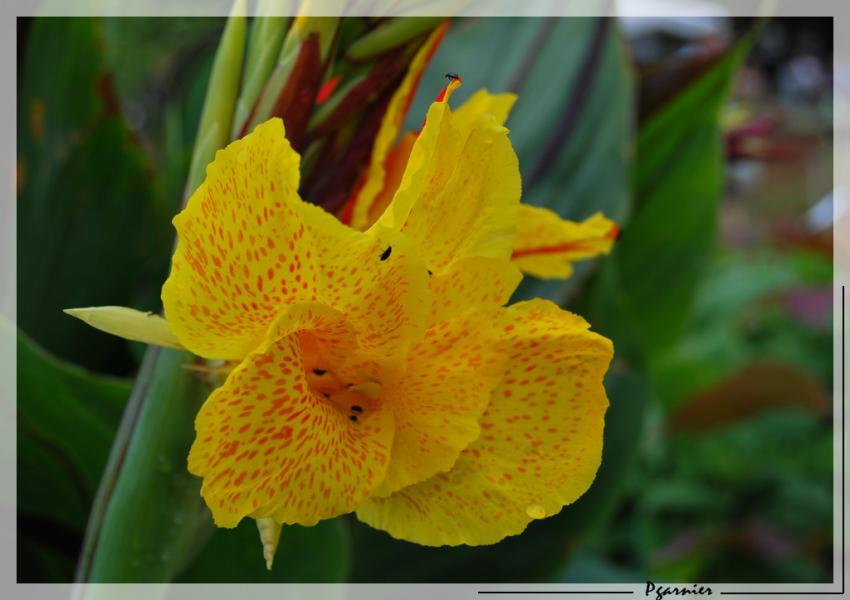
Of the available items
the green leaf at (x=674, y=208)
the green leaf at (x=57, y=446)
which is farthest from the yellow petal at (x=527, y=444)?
the green leaf at (x=674, y=208)

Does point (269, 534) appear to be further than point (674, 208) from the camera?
No

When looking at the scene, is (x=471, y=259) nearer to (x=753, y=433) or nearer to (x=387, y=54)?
(x=387, y=54)

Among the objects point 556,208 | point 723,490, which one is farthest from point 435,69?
point 723,490

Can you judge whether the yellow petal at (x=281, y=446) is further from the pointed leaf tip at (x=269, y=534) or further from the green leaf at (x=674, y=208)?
the green leaf at (x=674, y=208)

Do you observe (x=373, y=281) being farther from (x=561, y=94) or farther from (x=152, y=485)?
(x=561, y=94)

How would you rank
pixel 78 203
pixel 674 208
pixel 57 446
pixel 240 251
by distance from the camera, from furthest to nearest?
pixel 674 208 → pixel 78 203 → pixel 57 446 → pixel 240 251

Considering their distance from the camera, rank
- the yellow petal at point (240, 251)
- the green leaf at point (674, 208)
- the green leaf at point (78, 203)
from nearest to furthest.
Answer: the yellow petal at point (240, 251), the green leaf at point (78, 203), the green leaf at point (674, 208)

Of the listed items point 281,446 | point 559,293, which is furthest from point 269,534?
point 559,293

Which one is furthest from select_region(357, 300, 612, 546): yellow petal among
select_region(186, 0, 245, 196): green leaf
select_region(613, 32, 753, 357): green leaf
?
select_region(613, 32, 753, 357): green leaf
